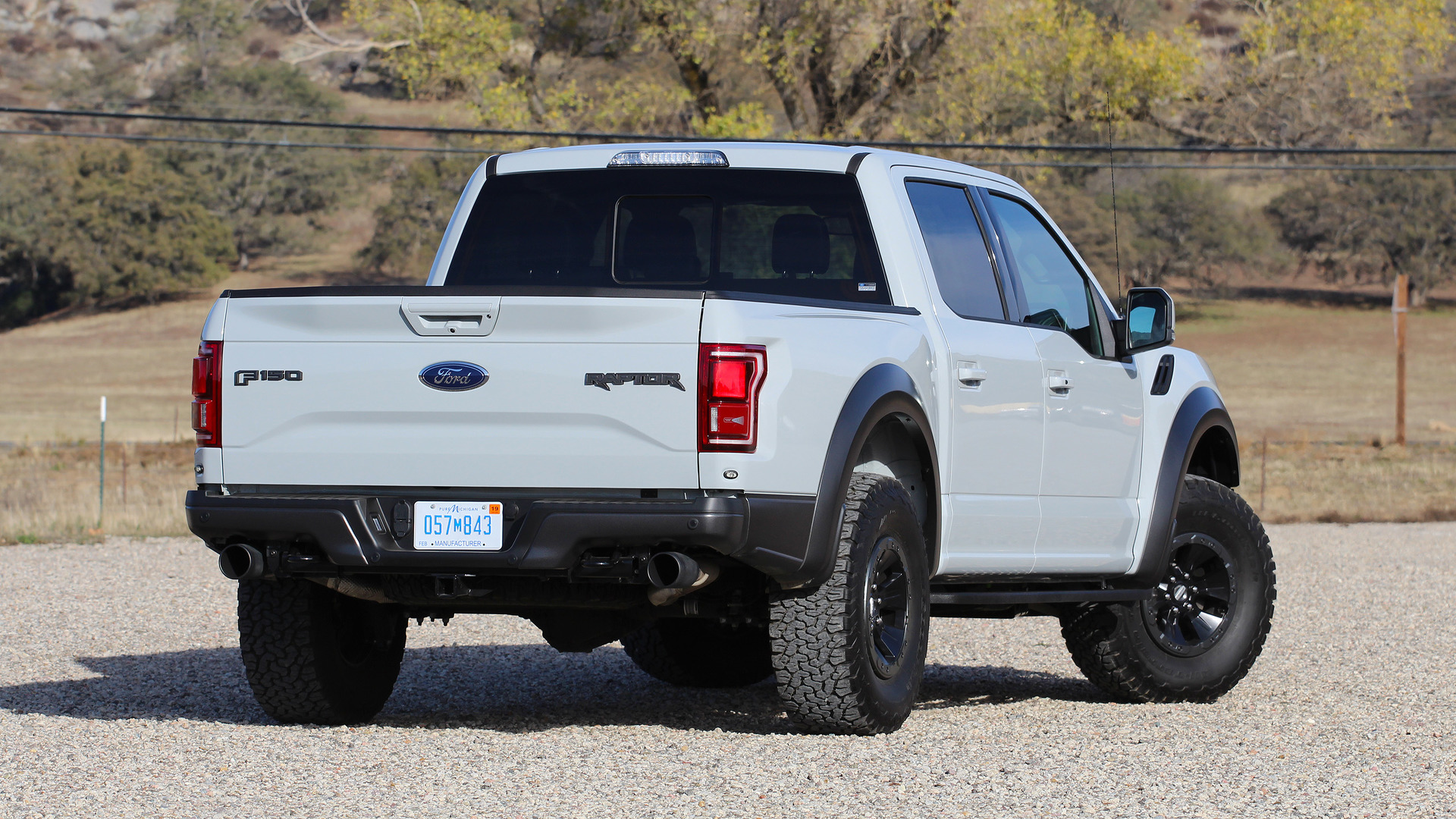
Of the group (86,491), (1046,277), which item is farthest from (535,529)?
(86,491)

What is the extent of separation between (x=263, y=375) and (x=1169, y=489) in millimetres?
3763

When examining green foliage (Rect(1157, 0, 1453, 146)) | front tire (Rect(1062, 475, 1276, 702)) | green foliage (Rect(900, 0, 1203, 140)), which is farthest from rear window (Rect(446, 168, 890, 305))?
green foliage (Rect(1157, 0, 1453, 146))

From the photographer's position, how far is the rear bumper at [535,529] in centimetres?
546

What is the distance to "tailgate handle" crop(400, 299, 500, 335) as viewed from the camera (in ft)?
18.6

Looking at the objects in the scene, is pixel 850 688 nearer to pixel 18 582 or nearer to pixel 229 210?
pixel 18 582

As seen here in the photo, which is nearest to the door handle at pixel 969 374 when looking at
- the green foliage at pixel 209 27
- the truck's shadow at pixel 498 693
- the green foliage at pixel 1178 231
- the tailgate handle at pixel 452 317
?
the truck's shadow at pixel 498 693

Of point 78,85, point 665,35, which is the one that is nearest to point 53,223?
point 78,85

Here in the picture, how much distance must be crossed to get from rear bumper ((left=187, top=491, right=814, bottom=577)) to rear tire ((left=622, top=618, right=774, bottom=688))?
244 cm

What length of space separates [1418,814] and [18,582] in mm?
10038

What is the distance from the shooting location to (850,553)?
5.91 meters

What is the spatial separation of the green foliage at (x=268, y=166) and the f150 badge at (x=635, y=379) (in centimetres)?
6626


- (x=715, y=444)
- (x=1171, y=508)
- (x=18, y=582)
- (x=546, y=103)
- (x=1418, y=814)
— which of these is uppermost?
(x=546, y=103)

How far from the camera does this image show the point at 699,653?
8.12m

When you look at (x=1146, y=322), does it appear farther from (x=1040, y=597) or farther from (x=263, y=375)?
(x=263, y=375)
